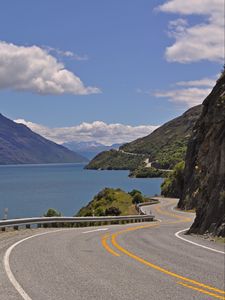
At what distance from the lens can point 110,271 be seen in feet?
35.8

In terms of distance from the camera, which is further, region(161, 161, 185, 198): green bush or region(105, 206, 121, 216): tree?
region(161, 161, 185, 198): green bush

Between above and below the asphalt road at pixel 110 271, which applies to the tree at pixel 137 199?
below

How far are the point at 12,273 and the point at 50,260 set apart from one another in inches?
81.6

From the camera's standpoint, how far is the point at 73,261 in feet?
40.2

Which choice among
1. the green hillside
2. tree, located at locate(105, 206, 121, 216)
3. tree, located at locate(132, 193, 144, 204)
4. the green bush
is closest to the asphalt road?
tree, located at locate(105, 206, 121, 216)

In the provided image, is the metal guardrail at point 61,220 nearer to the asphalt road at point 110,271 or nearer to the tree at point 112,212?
the asphalt road at point 110,271

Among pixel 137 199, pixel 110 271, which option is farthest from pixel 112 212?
pixel 110 271

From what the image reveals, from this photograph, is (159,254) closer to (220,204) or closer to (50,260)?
(50,260)

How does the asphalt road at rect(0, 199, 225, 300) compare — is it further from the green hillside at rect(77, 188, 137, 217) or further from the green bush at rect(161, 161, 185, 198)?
the green bush at rect(161, 161, 185, 198)

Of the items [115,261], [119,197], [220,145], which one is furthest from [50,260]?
[119,197]

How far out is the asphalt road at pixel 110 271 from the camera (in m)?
8.55

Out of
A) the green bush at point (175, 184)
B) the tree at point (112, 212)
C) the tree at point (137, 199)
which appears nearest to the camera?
the tree at point (112, 212)

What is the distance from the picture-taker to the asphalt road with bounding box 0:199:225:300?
28.0ft

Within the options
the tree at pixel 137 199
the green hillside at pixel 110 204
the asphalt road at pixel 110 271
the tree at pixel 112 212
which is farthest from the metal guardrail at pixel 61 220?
the tree at pixel 137 199
